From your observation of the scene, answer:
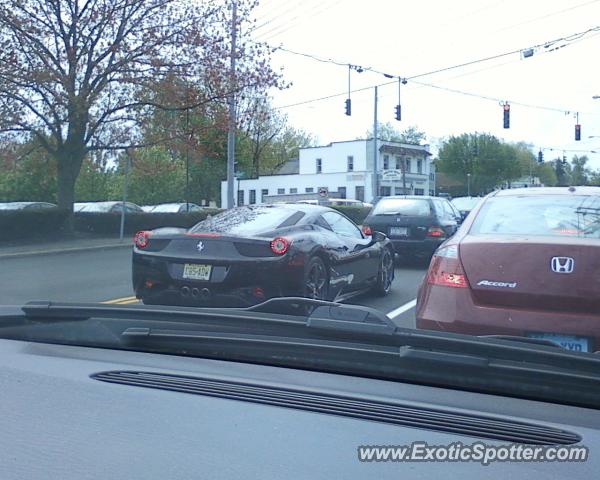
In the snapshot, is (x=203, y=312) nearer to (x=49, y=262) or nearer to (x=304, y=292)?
(x=304, y=292)

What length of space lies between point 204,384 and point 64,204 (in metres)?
21.6

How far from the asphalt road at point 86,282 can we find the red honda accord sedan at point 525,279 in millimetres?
3278

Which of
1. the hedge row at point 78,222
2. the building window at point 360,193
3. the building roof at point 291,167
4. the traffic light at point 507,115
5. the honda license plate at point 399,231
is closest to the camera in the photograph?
the honda license plate at point 399,231

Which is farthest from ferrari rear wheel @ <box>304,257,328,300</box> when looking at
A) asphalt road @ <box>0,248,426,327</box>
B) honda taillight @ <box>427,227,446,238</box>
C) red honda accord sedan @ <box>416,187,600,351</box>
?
honda taillight @ <box>427,227,446,238</box>

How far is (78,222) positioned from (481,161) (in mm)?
50650

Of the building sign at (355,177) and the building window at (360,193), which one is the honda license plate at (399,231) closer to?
the building sign at (355,177)

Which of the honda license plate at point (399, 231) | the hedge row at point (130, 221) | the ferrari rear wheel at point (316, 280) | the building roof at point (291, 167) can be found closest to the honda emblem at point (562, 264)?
the ferrari rear wheel at point (316, 280)

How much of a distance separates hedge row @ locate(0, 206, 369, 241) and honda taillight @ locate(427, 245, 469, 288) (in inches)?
718

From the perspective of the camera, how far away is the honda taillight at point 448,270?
14.3 ft

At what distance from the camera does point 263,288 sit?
23.6 feet

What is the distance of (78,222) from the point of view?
23500mm

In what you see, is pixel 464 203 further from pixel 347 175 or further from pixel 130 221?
pixel 347 175

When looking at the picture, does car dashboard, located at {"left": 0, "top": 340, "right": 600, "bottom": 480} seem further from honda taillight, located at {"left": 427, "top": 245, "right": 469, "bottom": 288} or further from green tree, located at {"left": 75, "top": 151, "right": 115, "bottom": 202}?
green tree, located at {"left": 75, "top": 151, "right": 115, "bottom": 202}

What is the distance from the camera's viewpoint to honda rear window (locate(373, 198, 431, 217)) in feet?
45.5
